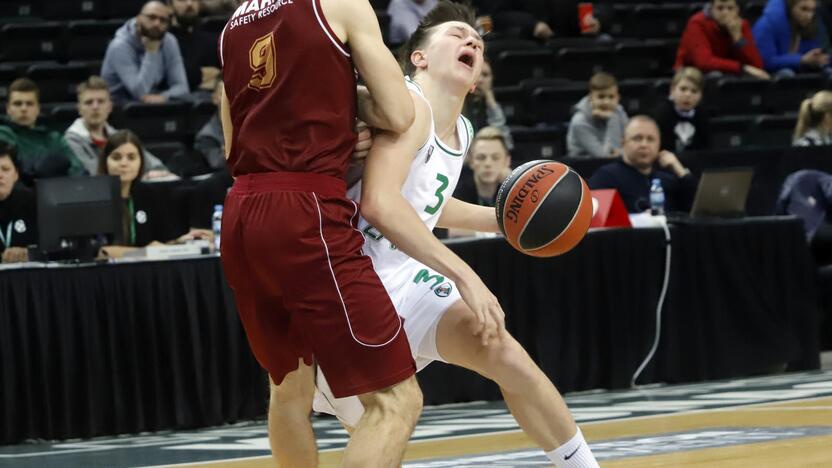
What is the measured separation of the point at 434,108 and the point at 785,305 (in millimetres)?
4994

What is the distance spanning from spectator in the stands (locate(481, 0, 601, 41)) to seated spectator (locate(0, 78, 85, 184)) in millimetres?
5137

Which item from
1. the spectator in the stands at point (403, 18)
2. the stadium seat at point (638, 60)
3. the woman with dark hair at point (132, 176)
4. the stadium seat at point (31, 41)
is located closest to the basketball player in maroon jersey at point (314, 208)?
the woman with dark hair at point (132, 176)

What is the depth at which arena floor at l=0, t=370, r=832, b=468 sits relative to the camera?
501cm

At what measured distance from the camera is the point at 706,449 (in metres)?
5.10

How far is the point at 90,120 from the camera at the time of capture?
8977 mm

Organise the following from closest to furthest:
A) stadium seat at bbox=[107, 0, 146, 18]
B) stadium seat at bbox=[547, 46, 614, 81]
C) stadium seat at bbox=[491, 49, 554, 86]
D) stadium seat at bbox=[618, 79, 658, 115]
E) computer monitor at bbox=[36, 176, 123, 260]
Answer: computer monitor at bbox=[36, 176, 123, 260], stadium seat at bbox=[618, 79, 658, 115], stadium seat at bbox=[491, 49, 554, 86], stadium seat at bbox=[107, 0, 146, 18], stadium seat at bbox=[547, 46, 614, 81]

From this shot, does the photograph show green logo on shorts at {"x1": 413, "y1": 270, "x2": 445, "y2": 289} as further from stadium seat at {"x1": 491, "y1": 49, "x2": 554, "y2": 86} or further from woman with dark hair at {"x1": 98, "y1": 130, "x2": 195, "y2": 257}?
stadium seat at {"x1": 491, "y1": 49, "x2": 554, "y2": 86}

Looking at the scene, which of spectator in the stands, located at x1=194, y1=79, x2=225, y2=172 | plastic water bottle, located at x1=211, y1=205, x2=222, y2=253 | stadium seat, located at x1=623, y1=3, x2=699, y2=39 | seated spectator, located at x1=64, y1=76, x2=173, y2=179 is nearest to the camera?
plastic water bottle, located at x1=211, y1=205, x2=222, y2=253

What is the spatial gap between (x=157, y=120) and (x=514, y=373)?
6811 millimetres

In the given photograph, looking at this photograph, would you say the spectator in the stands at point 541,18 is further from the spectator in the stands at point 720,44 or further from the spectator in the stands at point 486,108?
the spectator in the stands at point 486,108

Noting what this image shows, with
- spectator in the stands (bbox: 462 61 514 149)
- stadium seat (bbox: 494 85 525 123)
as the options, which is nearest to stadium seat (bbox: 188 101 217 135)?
spectator in the stands (bbox: 462 61 514 149)

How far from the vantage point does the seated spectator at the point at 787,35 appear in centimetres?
1276

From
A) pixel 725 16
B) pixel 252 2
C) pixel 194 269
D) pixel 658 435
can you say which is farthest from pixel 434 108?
pixel 725 16

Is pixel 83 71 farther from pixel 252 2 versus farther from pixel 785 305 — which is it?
pixel 252 2
